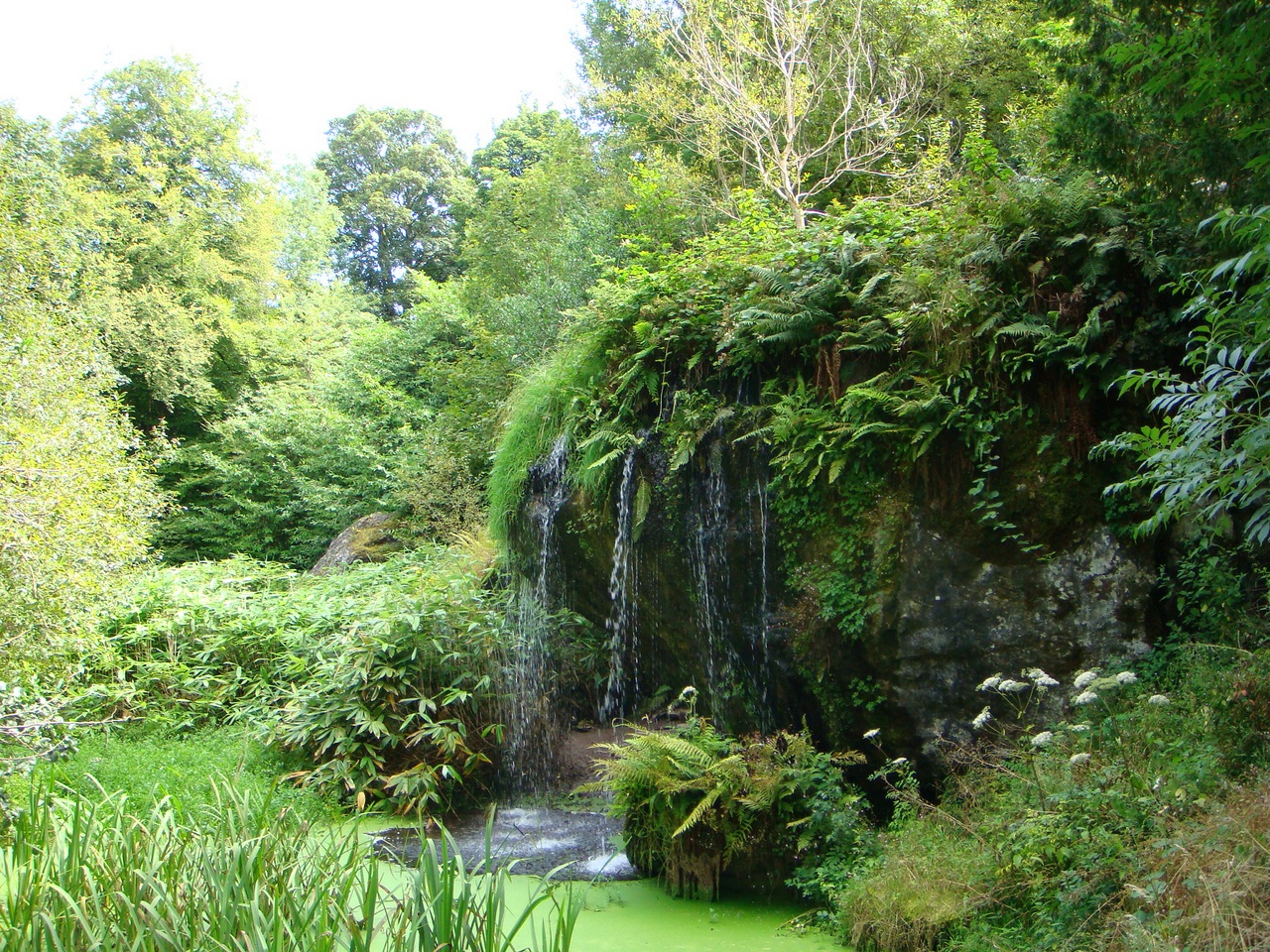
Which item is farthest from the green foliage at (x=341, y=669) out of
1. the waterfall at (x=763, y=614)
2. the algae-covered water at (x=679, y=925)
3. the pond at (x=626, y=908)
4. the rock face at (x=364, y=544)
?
the rock face at (x=364, y=544)

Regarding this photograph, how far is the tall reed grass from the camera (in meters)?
2.73

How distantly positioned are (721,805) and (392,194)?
33734 millimetres

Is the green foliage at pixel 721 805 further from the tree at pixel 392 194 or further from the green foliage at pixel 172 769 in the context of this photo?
the tree at pixel 392 194

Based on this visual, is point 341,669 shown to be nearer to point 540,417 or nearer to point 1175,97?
point 540,417

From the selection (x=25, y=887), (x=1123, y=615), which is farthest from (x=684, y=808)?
(x=25, y=887)

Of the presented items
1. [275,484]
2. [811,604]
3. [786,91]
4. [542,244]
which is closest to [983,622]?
[811,604]

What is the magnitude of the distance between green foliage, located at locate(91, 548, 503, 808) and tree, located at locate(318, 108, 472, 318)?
78.5 ft

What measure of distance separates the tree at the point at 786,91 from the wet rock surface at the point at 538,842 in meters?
7.38

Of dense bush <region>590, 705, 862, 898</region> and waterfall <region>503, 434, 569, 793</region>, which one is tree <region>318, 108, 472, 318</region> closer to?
waterfall <region>503, 434, 569, 793</region>

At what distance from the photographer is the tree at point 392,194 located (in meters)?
33.6

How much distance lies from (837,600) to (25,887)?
14.6 feet

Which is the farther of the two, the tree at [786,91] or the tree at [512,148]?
the tree at [512,148]

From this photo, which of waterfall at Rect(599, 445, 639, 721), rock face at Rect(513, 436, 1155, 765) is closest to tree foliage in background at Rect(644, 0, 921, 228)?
waterfall at Rect(599, 445, 639, 721)

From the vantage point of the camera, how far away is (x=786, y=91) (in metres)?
11.9
